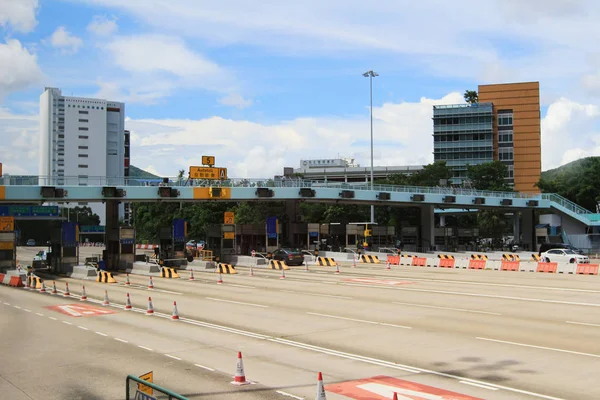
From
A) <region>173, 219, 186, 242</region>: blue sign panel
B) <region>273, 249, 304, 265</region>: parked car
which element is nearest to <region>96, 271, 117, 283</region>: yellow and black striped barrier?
<region>173, 219, 186, 242</region>: blue sign panel

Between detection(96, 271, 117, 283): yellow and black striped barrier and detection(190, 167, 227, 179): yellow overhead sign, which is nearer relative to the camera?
detection(96, 271, 117, 283): yellow and black striped barrier

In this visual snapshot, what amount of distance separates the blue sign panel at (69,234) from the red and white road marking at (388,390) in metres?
39.8

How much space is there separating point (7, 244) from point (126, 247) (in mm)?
8599

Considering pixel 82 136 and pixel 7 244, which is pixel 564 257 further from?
pixel 82 136

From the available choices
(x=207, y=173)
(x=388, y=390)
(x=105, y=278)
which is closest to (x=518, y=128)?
(x=207, y=173)

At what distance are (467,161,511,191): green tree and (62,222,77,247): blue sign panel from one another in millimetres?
73703

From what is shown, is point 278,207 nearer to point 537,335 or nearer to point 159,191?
point 159,191

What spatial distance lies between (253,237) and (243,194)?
12147mm

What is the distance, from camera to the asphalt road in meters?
11.7

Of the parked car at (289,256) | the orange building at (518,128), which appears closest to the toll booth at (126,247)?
the parked car at (289,256)

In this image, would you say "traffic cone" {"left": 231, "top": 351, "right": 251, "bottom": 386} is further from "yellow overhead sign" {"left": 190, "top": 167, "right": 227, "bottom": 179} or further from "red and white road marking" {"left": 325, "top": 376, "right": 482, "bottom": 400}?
"yellow overhead sign" {"left": 190, "top": 167, "right": 227, "bottom": 179}

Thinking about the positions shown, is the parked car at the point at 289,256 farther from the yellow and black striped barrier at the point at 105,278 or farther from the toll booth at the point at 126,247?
the yellow and black striped barrier at the point at 105,278

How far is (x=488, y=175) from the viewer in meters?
104

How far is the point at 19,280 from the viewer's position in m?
37.1
